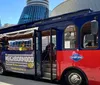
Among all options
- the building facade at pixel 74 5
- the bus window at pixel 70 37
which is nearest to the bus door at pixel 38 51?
the bus window at pixel 70 37

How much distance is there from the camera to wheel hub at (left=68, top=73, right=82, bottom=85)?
9398mm

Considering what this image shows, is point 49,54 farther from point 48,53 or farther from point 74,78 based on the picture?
point 74,78

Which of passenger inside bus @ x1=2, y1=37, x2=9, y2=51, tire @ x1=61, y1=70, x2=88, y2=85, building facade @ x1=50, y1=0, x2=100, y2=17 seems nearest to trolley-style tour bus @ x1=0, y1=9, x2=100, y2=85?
tire @ x1=61, y1=70, x2=88, y2=85

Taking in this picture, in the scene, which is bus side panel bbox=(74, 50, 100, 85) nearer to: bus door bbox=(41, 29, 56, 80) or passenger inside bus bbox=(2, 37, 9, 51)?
bus door bbox=(41, 29, 56, 80)

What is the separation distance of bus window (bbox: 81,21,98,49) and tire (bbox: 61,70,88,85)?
1055mm

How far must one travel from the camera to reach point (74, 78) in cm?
955

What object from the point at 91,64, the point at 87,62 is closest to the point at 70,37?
the point at 87,62

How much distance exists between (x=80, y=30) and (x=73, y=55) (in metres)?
0.93

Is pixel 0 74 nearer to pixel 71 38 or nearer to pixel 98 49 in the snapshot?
pixel 71 38

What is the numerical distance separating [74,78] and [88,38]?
5.28 ft

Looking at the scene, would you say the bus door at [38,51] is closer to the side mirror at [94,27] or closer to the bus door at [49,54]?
the bus door at [49,54]

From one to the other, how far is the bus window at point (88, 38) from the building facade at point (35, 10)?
81.6 meters

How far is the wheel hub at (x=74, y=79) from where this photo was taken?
9398 millimetres

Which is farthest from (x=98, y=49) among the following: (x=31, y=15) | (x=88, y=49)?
Result: (x=31, y=15)
